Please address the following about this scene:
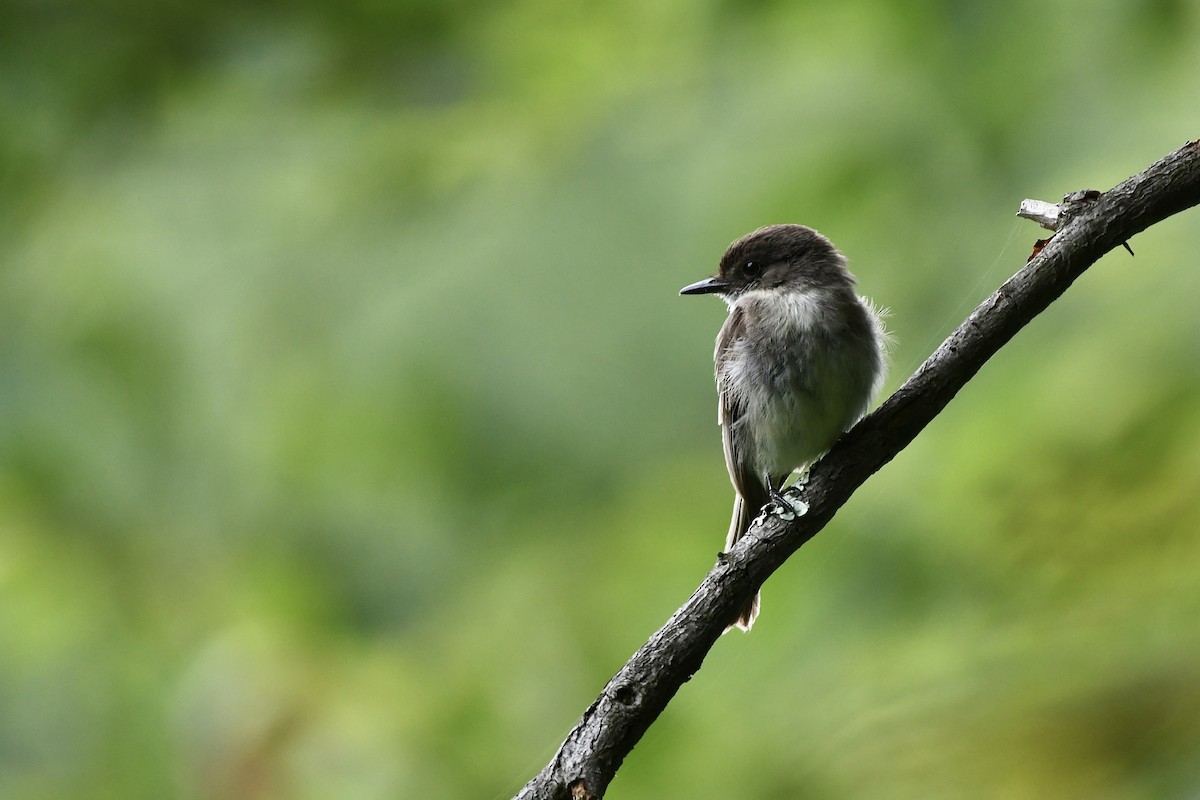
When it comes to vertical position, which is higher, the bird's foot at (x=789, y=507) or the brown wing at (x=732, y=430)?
the brown wing at (x=732, y=430)

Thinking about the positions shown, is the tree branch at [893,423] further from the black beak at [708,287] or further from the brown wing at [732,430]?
the black beak at [708,287]

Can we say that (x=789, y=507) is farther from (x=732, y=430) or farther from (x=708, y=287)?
(x=708, y=287)

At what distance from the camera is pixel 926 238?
4215 mm

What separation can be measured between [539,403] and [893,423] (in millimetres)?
2414

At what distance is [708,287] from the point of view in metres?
3.37

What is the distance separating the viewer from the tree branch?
1903mm

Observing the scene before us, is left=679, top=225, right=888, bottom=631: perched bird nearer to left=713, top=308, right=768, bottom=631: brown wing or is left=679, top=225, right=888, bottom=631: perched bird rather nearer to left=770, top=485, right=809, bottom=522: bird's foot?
left=713, top=308, right=768, bottom=631: brown wing

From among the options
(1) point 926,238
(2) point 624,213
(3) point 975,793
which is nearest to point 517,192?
(2) point 624,213

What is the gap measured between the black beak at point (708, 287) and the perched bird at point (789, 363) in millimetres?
10

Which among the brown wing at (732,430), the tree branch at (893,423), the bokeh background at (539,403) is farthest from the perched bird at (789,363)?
the tree branch at (893,423)

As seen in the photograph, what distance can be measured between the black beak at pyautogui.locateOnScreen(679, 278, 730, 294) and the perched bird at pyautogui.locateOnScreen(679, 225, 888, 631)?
0.4 inches

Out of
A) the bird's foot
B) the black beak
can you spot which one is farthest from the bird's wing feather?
the bird's foot

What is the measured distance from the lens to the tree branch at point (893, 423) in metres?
1.90

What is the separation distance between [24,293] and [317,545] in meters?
1.81
